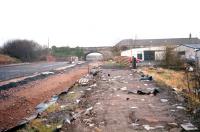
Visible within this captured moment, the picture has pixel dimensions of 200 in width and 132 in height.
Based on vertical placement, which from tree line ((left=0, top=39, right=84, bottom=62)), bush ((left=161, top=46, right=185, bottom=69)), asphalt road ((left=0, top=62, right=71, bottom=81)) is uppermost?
tree line ((left=0, top=39, right=84, bottom=62))

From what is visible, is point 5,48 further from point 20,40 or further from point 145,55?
point 145,55

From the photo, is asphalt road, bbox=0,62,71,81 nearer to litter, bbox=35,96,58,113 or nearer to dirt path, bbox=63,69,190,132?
litter, bbox=35,96,58,113

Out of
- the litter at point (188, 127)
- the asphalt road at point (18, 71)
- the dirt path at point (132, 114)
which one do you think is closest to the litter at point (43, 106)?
the dirt path at point (132, 114)

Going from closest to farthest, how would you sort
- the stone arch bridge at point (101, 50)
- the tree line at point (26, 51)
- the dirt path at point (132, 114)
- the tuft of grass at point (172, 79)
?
1. the dirt path at point (132, 114)
2. the tuft of grass at point (172, 79)
3. the tree line at point (26, 51)
4. the stone arch bridge at point (101, 50)

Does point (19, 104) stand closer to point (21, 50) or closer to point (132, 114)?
point (132, 114)

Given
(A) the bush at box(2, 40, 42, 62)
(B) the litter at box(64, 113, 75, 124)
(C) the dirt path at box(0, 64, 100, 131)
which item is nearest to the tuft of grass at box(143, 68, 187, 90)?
(B) the litter at box(64, 113, 75, 124)

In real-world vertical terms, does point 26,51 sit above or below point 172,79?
above

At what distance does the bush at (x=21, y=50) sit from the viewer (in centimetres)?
6438

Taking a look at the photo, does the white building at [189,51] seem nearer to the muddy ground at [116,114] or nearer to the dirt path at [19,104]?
the dirt path at [19,104]

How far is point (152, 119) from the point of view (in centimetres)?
795

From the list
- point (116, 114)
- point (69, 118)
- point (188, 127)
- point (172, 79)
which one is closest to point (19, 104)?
point (69, 118)

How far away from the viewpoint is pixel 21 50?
65.1 metres

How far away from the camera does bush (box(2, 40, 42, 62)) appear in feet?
211

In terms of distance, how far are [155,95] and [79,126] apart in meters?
5.30
